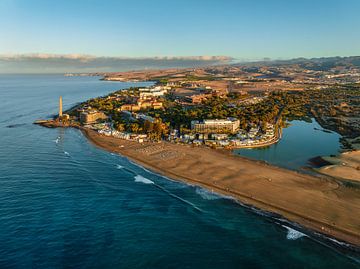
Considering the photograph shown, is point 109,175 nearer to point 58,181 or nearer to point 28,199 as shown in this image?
point 58,181

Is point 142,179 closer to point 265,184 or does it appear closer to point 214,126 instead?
point 265,184


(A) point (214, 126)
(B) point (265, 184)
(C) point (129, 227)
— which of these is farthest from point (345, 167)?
(C) point (129, 227)

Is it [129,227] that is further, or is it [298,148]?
[298,148]


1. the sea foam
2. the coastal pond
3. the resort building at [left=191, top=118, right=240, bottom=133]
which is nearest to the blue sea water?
the sea foam

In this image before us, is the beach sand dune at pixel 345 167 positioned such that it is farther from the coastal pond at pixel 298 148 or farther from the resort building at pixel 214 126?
the resort building at pixel 214 126

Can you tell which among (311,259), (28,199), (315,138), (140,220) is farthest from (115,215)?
(315,138)

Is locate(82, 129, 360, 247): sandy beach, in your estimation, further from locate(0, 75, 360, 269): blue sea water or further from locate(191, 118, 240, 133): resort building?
locate(191, 118, 240, 133): resort building

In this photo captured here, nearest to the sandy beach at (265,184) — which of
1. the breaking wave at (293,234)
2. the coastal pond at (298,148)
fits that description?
the breaking wave at (293,234)
